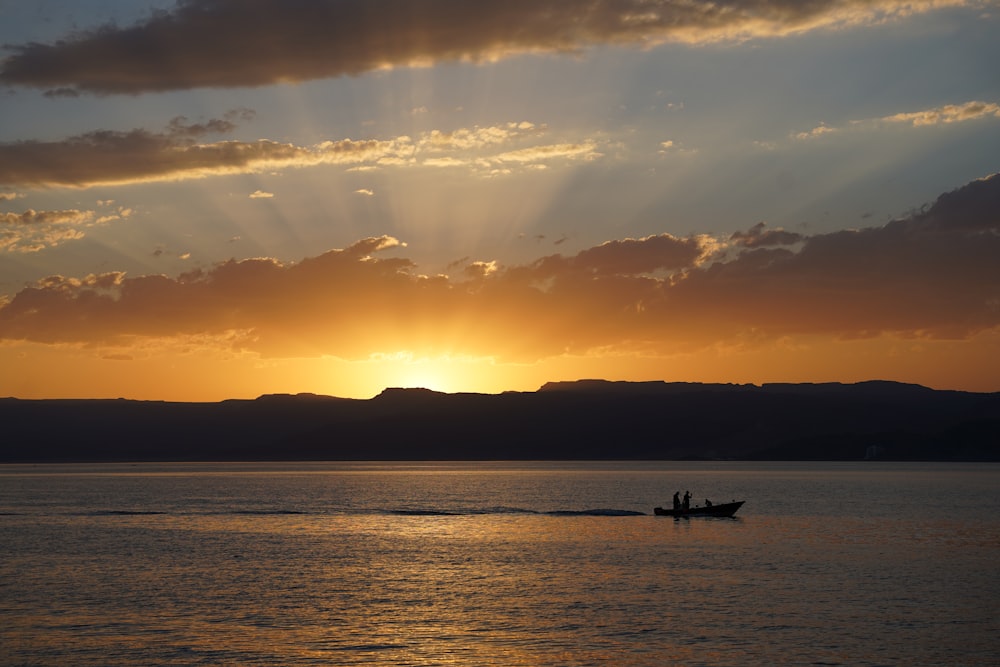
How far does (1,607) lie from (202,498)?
448 ft

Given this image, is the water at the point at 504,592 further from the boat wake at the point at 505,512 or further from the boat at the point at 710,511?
the boat wake at the point at 505,512

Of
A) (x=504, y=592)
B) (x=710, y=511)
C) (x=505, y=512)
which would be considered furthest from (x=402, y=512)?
(x=504, y=592)

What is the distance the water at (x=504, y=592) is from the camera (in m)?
49.5

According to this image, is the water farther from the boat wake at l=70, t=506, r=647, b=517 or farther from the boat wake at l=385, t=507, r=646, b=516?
the boat wake at l=70, t=506, r=647, b=517

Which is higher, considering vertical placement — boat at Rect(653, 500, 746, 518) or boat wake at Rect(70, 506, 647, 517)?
boat at Rect(653, 500, 746, 518)

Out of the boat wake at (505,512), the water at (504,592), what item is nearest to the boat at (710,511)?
the water at (504,592)

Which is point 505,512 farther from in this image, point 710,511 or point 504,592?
point 504,592

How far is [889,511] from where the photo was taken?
146125 millimetres

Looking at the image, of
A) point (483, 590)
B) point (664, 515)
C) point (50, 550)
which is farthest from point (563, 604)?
point (664, 515)

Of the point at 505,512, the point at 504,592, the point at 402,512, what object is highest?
the point at 505,512

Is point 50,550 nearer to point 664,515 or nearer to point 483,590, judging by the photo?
point 483,590

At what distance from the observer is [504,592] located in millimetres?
67875

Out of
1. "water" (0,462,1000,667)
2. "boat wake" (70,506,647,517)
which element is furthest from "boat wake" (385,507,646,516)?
"water" (0,462,1000,667)

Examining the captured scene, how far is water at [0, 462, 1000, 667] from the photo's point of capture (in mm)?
49500
